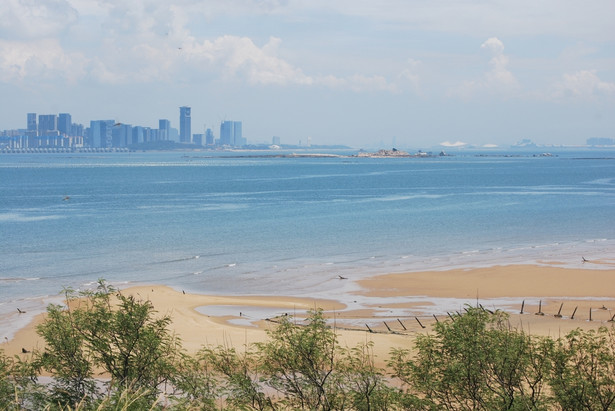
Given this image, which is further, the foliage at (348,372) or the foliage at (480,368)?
the foliage at (480,368)

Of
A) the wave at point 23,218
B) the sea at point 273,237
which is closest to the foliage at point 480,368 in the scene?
the sea at point 273,237

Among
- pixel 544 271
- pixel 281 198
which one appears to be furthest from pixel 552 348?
pixel 281 198

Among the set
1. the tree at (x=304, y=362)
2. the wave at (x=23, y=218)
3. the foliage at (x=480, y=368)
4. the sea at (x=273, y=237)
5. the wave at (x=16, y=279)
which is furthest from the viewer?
the wave at (x=23, y=218)

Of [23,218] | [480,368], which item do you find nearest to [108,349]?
[480,368]

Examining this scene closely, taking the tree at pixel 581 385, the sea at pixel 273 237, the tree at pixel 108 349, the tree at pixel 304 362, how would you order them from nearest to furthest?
the tree at pixel 581 385 < the tree at pixel 304 362 < the tree at pixel 108 349 < the sea at pixel 273 237

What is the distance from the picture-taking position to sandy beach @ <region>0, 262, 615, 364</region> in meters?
34.3

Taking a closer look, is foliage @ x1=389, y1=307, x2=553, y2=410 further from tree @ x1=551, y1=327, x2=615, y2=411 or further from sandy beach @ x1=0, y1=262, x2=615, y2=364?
sandy beach @ x1=0, y1=262, x2=615, y2=364

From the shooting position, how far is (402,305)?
135 feet

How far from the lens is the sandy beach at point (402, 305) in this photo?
3431cm

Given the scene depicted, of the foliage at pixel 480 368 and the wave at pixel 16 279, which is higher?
the foliage at pixel 480 368

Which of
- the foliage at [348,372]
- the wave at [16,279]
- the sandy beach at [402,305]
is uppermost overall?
the foliage at [348,372]

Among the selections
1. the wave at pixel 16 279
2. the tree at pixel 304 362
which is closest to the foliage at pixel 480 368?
the tree at pixel 304 362

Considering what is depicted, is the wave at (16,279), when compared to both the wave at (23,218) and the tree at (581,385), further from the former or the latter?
the tree at (581,385)

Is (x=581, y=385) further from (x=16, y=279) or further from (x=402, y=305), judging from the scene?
(x=16, y=279)
